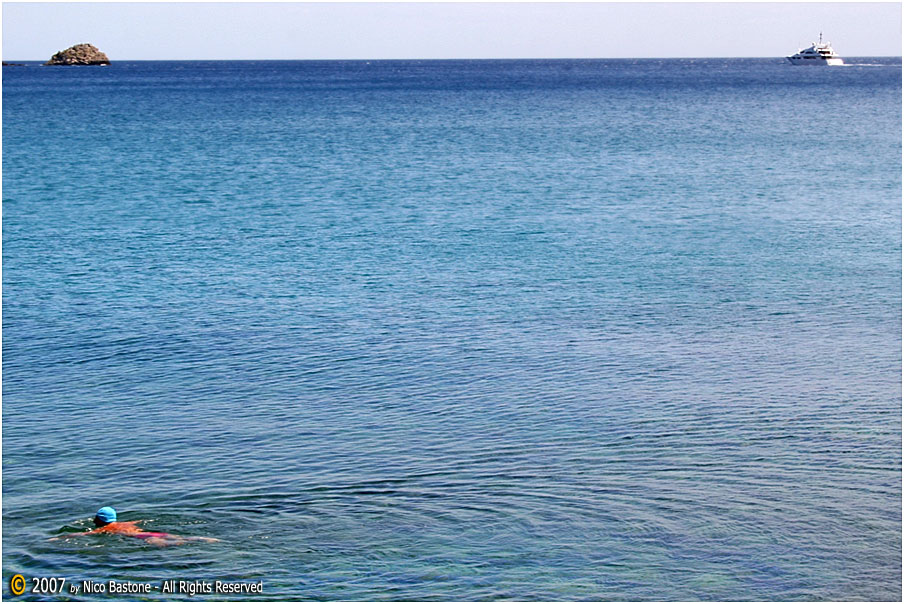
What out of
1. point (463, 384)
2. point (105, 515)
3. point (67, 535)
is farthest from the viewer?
point (463, 384)

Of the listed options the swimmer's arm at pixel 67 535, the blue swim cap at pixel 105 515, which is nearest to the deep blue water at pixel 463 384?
the swimmer's arm at pixel 67 535

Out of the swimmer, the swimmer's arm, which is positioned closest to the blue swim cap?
the swimmer

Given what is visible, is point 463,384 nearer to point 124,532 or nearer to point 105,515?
point 124,532

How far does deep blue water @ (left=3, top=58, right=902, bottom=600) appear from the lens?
1742 cm

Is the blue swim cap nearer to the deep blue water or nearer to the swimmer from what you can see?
the swimmer

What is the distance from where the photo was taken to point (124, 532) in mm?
17906

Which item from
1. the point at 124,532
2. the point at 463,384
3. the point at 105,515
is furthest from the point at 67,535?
the point at 463,384

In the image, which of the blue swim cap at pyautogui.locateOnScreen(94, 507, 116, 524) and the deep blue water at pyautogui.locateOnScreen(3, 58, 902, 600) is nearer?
the deep blue water at pyautogui.locateOnScreen(3, 58, 902, 600)

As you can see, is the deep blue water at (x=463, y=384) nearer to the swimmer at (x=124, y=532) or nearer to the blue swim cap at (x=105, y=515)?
the swimmer at (x=124, y=532)

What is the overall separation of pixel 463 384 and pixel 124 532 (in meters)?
9.78

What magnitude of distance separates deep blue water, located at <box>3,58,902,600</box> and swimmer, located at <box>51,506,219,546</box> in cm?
29

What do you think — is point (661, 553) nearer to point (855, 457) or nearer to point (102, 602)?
point (855, 457)

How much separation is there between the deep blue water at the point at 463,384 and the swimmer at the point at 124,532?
0.96 ft

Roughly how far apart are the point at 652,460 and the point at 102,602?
1055 cm
